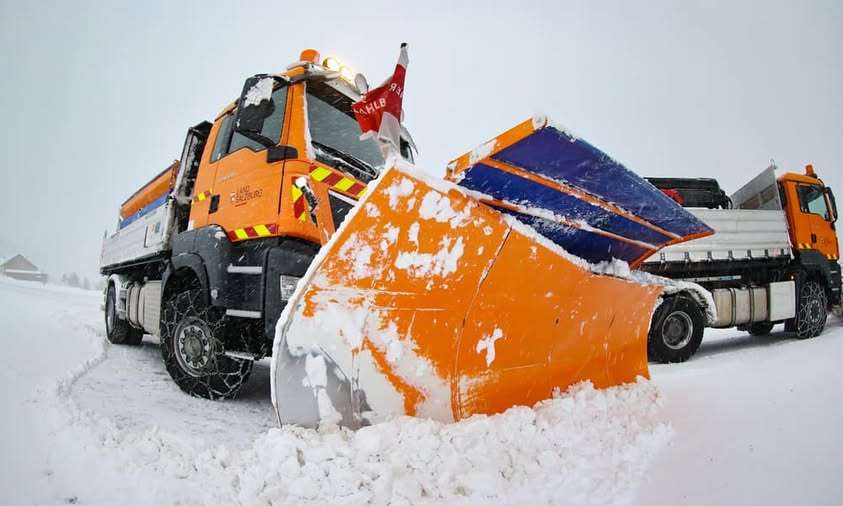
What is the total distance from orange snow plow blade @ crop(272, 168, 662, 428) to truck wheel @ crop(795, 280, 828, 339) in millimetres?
6862

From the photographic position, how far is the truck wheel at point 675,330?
509 cm

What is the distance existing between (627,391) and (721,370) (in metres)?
1.95

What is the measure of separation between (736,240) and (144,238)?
7.77 metres

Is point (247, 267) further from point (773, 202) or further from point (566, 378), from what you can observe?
point (773, 202)

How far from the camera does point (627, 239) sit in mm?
2217

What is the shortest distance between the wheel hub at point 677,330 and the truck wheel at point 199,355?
4.98m

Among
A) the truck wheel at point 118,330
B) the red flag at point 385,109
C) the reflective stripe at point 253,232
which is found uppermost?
the red flag at point 385,109

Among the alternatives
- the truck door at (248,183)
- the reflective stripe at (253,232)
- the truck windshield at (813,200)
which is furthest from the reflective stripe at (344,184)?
the truck windshield at (813,200)

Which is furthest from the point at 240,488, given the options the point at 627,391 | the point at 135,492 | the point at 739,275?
the point at 739,275

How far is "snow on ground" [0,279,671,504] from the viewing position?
4.74 feet

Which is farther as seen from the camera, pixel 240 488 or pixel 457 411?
pixel 457 411

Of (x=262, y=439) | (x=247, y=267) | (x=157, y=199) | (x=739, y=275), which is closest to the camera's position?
(x=262, y=439)

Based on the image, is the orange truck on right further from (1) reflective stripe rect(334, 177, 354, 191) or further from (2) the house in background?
(2) the house in background

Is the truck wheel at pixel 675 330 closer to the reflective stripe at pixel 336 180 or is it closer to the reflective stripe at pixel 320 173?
the reflective stripe at pixel 336 180
